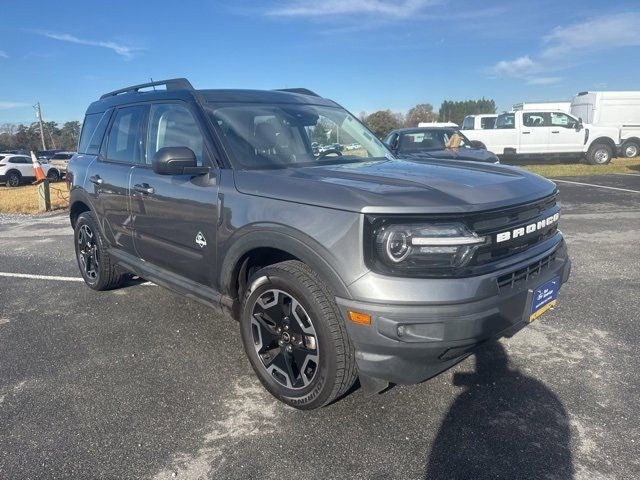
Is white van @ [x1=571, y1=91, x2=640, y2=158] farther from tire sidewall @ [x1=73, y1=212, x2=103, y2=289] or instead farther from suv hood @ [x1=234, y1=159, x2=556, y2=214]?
tire sidewall @ [x1=73, y1=212, x2=103, y2=289]

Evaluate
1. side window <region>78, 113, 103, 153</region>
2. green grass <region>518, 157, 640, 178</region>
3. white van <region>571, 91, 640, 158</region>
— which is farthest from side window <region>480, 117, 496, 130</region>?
side window <region>78, 113, 103, 153</region>

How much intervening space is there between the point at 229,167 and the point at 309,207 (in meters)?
0.80

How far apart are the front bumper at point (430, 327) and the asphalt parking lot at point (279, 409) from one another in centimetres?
43

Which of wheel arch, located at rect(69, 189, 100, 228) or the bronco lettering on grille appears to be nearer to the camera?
the bronco lettering on grille

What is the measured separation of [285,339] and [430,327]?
A: 927 mm

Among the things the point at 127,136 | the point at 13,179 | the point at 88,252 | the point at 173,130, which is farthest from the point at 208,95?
the point at 13,179

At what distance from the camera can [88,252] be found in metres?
5.02

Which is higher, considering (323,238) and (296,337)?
(323,238)

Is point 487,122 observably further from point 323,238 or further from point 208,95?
point 323,238

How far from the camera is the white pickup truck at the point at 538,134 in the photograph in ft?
60.1

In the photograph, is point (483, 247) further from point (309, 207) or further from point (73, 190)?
point (73, 190)

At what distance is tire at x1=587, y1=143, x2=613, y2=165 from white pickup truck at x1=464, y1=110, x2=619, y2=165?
34 cm

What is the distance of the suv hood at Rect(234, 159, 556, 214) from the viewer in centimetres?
229

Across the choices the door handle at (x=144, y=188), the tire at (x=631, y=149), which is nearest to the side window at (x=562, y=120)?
the tire at (x=631, y=149)
